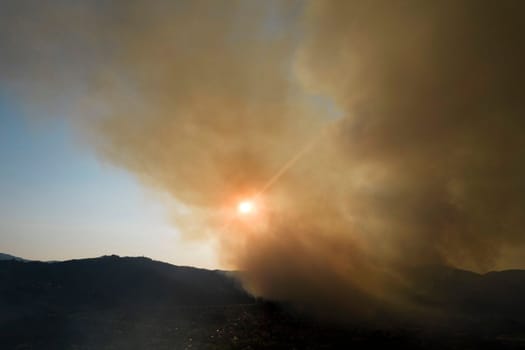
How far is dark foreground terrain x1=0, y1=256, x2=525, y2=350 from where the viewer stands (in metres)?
26.2

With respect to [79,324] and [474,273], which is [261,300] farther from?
[474,273]

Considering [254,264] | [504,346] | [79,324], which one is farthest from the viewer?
[254,264]

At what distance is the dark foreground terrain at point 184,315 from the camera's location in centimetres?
2623

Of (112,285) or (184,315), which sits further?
(112,285)

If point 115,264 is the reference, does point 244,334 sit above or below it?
below

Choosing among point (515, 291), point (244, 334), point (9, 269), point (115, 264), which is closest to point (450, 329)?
point (244, 334)

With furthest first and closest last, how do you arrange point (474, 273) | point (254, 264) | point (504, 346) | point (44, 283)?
point (474, 273)
point (254, 264)
point (44, 283)
point (504, 346)

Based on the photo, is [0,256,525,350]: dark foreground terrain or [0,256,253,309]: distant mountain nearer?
[0,256,525,350]: dark foreground terrain

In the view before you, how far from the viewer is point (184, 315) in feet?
109

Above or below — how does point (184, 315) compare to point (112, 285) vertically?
below

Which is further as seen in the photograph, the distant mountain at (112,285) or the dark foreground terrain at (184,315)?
the distant mountain at (112,285)

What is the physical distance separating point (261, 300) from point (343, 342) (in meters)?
15.9

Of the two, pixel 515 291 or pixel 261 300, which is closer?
pixel 261 300

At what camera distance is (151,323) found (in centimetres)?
3027
